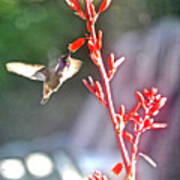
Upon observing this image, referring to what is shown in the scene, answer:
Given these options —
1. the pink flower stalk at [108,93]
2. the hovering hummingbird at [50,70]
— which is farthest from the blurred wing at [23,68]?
the pink flower stalk at [108,93]

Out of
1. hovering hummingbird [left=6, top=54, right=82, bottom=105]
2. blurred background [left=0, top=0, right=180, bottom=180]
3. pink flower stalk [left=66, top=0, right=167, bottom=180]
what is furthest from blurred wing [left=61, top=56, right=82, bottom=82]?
blurred background [left=0, top=0, right=180, bottom=180]

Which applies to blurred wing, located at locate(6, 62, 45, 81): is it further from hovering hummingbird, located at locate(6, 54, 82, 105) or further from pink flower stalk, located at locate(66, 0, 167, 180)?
pink flower stalk, located at locate(66, 0, 167, 180)

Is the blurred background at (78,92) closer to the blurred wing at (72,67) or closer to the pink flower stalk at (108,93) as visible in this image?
the blurred wing at (72,67)

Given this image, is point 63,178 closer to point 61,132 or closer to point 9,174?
point 9,174

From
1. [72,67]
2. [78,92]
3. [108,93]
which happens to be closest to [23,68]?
[72,67]

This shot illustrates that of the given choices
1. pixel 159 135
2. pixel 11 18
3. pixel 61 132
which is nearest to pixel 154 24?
pixel 159 135
